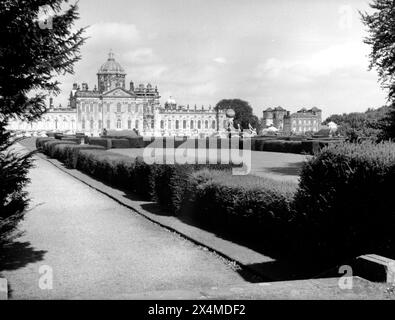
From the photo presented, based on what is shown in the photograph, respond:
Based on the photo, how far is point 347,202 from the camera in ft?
17.6

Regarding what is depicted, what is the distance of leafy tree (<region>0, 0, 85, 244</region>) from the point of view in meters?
5.36

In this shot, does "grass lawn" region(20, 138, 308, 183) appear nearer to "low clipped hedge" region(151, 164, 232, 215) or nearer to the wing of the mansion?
"low clipped hedge" region(151, 164, 232, 215)

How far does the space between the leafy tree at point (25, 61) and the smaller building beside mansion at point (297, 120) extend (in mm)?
130518

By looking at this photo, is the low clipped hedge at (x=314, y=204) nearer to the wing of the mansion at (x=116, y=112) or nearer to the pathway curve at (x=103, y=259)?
the pathway curve at (x=103, y=259)

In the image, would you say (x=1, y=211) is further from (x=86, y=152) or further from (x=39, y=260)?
(x=86, y=152)

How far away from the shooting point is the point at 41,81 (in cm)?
575

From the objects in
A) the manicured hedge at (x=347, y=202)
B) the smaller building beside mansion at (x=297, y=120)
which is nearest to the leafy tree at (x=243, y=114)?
the smaller building beside mansion at (x=297, y=120)

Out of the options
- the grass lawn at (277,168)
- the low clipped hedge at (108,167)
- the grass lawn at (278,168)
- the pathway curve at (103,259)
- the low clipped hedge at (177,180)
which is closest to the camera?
the pathway curve at (103,259)

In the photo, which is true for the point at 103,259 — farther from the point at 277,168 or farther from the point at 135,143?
the point at 135,143

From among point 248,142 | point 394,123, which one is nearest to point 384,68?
point 394,123

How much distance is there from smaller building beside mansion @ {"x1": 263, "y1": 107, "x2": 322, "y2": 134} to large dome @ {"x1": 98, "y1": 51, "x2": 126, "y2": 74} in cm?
4871

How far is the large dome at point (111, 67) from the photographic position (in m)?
110

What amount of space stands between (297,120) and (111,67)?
60732 mm
